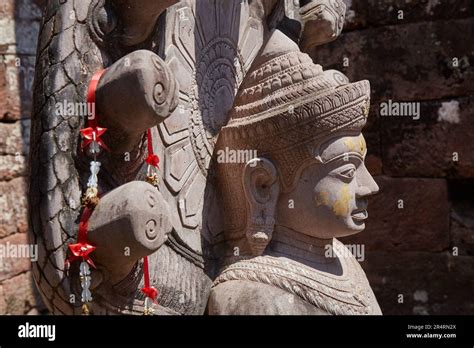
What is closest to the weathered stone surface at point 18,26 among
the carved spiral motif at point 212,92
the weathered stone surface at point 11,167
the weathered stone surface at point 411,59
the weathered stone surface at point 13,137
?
the weathered stone surface at point 13,137

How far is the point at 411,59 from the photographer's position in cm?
434

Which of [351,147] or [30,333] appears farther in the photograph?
[351,147]

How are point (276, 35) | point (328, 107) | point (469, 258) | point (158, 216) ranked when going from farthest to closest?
1. point (469, 258)
2. point (276, 35)
3. point (328, 107)
4. point (158, 216)

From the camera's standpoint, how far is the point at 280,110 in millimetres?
2371

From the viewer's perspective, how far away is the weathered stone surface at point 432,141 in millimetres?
4262

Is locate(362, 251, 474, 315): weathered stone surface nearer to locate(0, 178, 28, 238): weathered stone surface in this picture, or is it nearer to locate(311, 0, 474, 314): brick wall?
locate(311, 0, 474, 314): brick wall

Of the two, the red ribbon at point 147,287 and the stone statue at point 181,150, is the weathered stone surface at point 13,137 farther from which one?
the red ribbon at point 147,287

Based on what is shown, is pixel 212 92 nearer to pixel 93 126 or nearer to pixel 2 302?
pixel 93 126

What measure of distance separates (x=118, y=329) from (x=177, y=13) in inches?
37.1

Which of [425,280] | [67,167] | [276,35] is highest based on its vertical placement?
[276,35]

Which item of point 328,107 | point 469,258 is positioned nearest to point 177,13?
point 328,107

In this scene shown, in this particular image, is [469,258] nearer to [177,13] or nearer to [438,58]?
[438,58]

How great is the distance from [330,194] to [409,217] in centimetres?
209

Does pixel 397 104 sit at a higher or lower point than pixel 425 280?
higher
